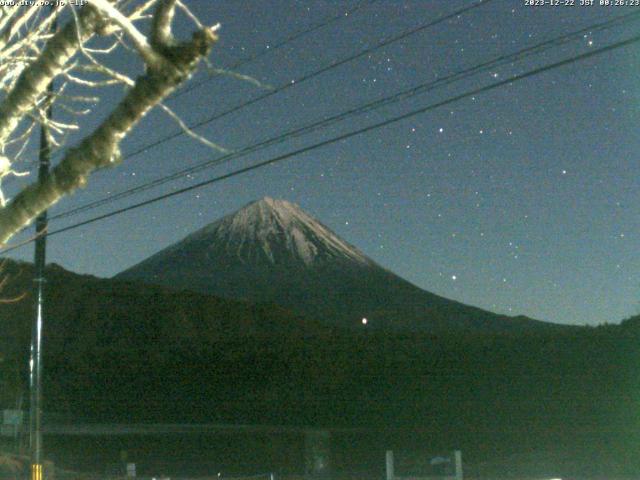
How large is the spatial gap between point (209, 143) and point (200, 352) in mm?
67711

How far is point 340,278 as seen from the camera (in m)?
180

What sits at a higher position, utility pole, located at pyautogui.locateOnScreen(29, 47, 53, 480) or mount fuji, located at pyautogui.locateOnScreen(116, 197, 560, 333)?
mount fuji, located at pyautogui.locateOnScreen(116, 197, 560, 333)

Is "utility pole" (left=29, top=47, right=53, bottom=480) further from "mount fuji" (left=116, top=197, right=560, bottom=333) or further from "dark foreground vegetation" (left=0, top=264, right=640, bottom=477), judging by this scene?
"mount fuji" (left=116, top=197, right=560, bottom=333)

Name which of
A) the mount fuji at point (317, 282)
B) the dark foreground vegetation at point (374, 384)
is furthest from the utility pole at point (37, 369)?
the mount fuji at point (317, 282)

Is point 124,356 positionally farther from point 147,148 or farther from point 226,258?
point 226,258

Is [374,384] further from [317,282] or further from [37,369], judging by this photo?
[317,282]

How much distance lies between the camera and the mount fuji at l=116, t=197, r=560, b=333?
151m

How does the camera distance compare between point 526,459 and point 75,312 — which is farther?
point 75,312

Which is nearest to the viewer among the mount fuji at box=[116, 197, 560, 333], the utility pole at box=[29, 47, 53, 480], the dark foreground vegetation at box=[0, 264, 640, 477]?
the utility pole at box=[29, 47, 53, 480]

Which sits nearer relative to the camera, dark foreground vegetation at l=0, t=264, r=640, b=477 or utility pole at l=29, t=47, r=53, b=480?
utility pole at l=29, t=47, r=53, b=480

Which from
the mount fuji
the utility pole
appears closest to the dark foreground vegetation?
the utility pole

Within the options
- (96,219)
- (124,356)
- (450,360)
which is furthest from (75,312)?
(96,219)

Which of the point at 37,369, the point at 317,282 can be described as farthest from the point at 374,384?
the point at 317,282

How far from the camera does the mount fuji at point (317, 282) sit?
151250 mm
